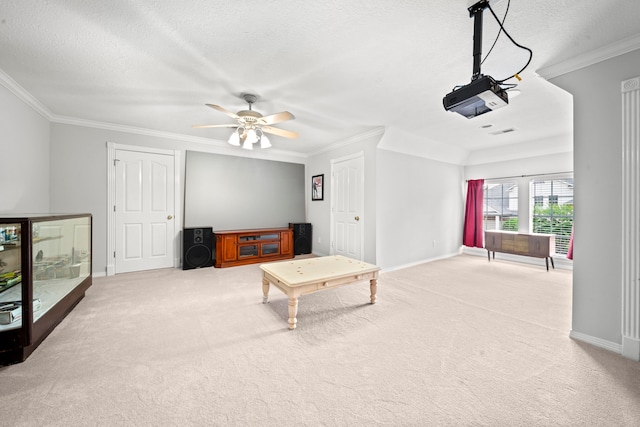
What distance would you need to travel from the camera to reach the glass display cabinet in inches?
68.1

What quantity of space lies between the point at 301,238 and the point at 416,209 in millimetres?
2485

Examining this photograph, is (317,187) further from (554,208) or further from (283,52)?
(554,208)

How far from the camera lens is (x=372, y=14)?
5.36 ft

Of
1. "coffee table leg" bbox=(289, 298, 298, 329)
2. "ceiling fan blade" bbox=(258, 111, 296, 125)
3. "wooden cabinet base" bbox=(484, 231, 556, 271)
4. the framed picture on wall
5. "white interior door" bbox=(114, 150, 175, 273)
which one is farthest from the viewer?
the framed picture on wall

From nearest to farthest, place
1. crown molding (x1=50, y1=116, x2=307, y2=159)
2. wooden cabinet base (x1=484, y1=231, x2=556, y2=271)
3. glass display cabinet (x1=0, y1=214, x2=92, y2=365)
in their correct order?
glass display cabinet (x1=0, y1=214, x2=92, y2=365) → crown molding (x1=50, y1=116, x2=307, y2=159) → wooden cabinet base (x1=484, y1=231, x2=556, y2=271)

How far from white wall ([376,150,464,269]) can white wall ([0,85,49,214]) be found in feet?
14.8

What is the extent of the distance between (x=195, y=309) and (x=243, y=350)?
1057mm

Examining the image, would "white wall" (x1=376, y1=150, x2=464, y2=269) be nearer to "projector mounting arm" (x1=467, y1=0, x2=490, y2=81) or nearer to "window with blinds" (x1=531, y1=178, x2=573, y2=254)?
"window with blinds" (x1=531, y1=178, x2=573, y2=254)

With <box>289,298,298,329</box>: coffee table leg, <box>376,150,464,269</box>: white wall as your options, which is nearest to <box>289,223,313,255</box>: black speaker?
<box>376,150,464,269</box>: white wall

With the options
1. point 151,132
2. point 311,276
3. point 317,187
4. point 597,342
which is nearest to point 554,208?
point 597,342

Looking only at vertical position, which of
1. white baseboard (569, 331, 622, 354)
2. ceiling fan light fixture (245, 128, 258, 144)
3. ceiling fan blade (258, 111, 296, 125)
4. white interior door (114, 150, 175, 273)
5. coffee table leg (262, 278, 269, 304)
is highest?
ceiling fan blade (258, 111, 296, 125)

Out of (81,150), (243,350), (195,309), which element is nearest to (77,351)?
(195,309)

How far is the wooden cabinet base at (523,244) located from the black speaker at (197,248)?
5484 millimetres

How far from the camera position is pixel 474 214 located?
5.62 meters
